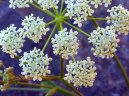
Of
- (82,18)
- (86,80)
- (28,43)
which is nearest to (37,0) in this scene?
(82,18)

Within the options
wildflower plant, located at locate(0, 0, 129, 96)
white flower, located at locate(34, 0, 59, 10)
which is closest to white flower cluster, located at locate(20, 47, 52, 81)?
wildflower plant, located at locate(0, 0, 129, 96)

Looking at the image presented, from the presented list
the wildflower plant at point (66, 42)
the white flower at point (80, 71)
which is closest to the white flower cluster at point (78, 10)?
the wildflower plant at point (66, 42)

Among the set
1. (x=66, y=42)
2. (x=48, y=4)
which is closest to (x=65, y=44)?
(x=66, y=42)

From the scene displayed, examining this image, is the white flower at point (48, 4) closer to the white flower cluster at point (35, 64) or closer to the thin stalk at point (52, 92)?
the white flower cluster at point (35, 64)

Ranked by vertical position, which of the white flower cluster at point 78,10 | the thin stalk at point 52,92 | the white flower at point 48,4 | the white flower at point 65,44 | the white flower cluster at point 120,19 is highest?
the white flower at point 48,4

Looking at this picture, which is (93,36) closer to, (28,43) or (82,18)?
(82,18)

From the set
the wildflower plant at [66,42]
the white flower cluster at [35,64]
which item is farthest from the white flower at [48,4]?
the white flower cluster at [35,64]

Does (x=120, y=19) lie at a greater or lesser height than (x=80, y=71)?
greater

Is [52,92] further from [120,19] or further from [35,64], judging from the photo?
[120,19]

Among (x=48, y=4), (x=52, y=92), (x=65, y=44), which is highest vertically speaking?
(x=48, y=4)

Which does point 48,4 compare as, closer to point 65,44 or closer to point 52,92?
point 65,44

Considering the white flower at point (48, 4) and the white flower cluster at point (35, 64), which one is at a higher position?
the white flower at point (48, 4)
